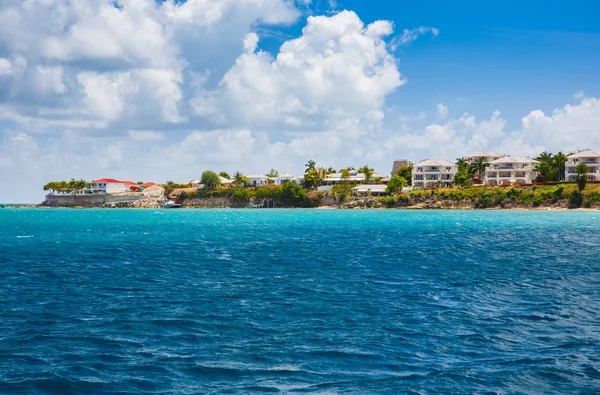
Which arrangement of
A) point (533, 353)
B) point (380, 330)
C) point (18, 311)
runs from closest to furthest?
point (533, 353)
point (380, 330)
point (18, 311)

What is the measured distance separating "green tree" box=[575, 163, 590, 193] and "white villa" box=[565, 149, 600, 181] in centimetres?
1277

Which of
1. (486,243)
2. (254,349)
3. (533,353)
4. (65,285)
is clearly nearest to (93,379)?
(254,349)

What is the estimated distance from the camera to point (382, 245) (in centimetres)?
6016

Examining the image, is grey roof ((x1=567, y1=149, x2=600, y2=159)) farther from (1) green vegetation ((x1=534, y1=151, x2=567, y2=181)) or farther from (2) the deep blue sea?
(2) the deep blue sea

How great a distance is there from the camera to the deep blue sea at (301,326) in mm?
16469

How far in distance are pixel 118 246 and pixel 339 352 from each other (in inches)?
1874

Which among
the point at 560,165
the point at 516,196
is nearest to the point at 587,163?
the point at 560,165

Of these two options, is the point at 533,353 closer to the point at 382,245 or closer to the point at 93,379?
the point at 93,379

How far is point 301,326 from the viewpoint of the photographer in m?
22.8

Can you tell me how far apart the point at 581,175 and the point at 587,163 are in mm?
20685

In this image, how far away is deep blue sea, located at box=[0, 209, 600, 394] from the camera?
16469 mm

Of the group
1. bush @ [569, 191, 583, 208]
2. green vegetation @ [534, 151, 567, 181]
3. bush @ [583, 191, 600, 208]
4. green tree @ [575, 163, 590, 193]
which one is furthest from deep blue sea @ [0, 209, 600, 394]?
green vegetation @ [534, 151, 567, 181]

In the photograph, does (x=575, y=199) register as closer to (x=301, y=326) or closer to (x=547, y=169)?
(x=547, y=169)

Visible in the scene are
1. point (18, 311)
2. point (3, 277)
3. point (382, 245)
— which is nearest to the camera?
point (18, 311)
